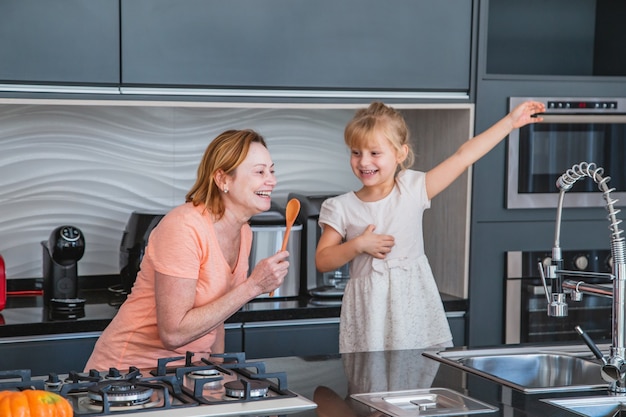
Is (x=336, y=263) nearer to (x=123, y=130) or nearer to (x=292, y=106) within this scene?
(x=292, y=106)

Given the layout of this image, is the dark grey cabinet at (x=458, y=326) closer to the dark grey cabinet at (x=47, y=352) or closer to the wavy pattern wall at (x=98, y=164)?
the wavy pattern wall at (x=98, y=164)

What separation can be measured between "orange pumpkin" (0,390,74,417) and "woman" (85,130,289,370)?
649mm

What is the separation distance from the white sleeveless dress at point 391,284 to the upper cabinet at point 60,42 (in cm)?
80

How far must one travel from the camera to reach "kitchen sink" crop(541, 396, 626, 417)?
1665 mm

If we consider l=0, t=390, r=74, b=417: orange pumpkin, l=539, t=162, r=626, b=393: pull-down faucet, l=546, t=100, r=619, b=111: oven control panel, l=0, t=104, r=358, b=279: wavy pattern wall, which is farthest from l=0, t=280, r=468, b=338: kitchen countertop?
l=0, t=390, r=74, b=417: orange pumpkin

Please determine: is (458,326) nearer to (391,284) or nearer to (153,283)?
(391,284)

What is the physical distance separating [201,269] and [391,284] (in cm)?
67

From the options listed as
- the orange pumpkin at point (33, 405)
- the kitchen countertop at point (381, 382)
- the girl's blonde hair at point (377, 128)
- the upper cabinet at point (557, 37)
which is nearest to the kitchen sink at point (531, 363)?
the kitchen countertop at point (381, 382)

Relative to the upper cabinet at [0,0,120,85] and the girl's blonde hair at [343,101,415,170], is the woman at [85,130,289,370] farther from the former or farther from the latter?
the upper cabinet at [0,0,120,85]

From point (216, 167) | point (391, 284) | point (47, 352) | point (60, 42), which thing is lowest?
point (47, 352)

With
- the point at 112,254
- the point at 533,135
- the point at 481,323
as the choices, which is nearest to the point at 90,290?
the point at 112,254

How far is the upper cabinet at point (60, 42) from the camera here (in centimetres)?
267

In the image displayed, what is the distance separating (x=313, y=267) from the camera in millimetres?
3080

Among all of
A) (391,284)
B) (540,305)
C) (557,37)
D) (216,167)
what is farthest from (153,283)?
(557,37)
